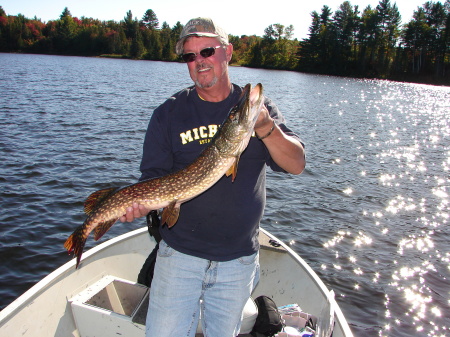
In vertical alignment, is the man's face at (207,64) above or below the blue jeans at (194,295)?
above

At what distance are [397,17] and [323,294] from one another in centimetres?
8679

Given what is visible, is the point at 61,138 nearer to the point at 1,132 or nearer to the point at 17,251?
the point at 1,132

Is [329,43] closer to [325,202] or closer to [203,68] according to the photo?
[325,202]

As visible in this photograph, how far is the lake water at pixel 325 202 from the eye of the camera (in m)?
6.60

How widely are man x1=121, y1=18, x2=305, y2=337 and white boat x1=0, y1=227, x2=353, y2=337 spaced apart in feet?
2.85

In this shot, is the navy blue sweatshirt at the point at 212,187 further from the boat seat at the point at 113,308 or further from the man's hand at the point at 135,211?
the boat seat at the point at 113,308

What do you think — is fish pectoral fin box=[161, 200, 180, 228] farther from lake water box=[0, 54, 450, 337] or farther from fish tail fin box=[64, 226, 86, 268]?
lake water box=[0, 54, 450, 337]

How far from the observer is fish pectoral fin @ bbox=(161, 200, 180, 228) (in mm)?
2850

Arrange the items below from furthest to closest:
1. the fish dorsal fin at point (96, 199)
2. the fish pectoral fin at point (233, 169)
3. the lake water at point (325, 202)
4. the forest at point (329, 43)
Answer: the forest at point (329, 43)
the lake water at point (325, 202)
the fish dorsal fin at point (96, 199)
the fish pectoral fin at point (233, 169)

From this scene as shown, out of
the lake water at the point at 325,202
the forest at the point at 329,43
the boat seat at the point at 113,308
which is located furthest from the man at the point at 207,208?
the forest at the point at 329,43

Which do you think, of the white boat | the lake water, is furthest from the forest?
the white boat

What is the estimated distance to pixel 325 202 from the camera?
10406 mm

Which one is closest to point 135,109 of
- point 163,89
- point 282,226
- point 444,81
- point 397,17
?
point 163,89

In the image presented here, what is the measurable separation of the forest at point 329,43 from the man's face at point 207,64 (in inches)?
2586
